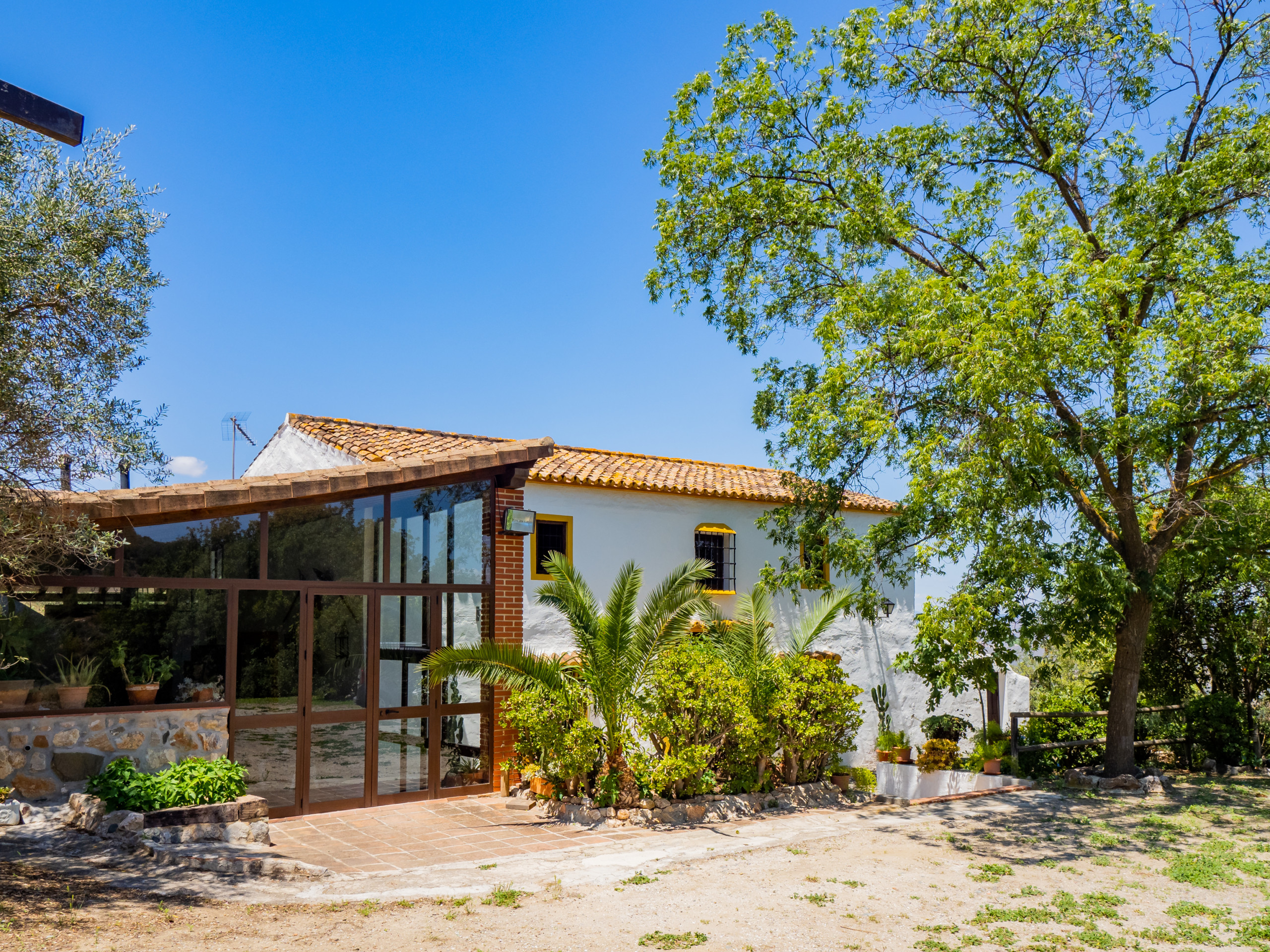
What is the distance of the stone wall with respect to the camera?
27.3 feet

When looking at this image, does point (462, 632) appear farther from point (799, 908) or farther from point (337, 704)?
point (799, 908)

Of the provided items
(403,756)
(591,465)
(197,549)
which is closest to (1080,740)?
(591,465)

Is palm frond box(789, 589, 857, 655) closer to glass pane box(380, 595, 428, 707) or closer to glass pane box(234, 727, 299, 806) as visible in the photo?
glass pane box(380, 595, 428, 707)

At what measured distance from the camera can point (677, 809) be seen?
993cm

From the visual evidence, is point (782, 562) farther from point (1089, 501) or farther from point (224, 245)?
point (224, 245)

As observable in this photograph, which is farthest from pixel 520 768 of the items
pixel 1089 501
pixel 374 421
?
pixel 1089 501

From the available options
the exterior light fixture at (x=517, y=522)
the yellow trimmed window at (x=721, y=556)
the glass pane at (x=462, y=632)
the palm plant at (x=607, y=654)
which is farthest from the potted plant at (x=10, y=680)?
the yellow trimmed window at (x=721, y=556)

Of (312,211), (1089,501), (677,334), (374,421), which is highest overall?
(312,211)

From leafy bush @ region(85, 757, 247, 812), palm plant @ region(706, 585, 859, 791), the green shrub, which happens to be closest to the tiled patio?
leafy bush @ region(85, 757, 247, 812)

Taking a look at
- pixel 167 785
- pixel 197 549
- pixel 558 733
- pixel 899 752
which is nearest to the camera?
pixel 167 785

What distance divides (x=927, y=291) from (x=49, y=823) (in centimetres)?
1002

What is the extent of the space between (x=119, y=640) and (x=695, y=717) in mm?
6010

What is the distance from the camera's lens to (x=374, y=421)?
15.6 m

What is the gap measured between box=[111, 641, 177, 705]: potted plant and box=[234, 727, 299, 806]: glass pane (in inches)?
36.4
